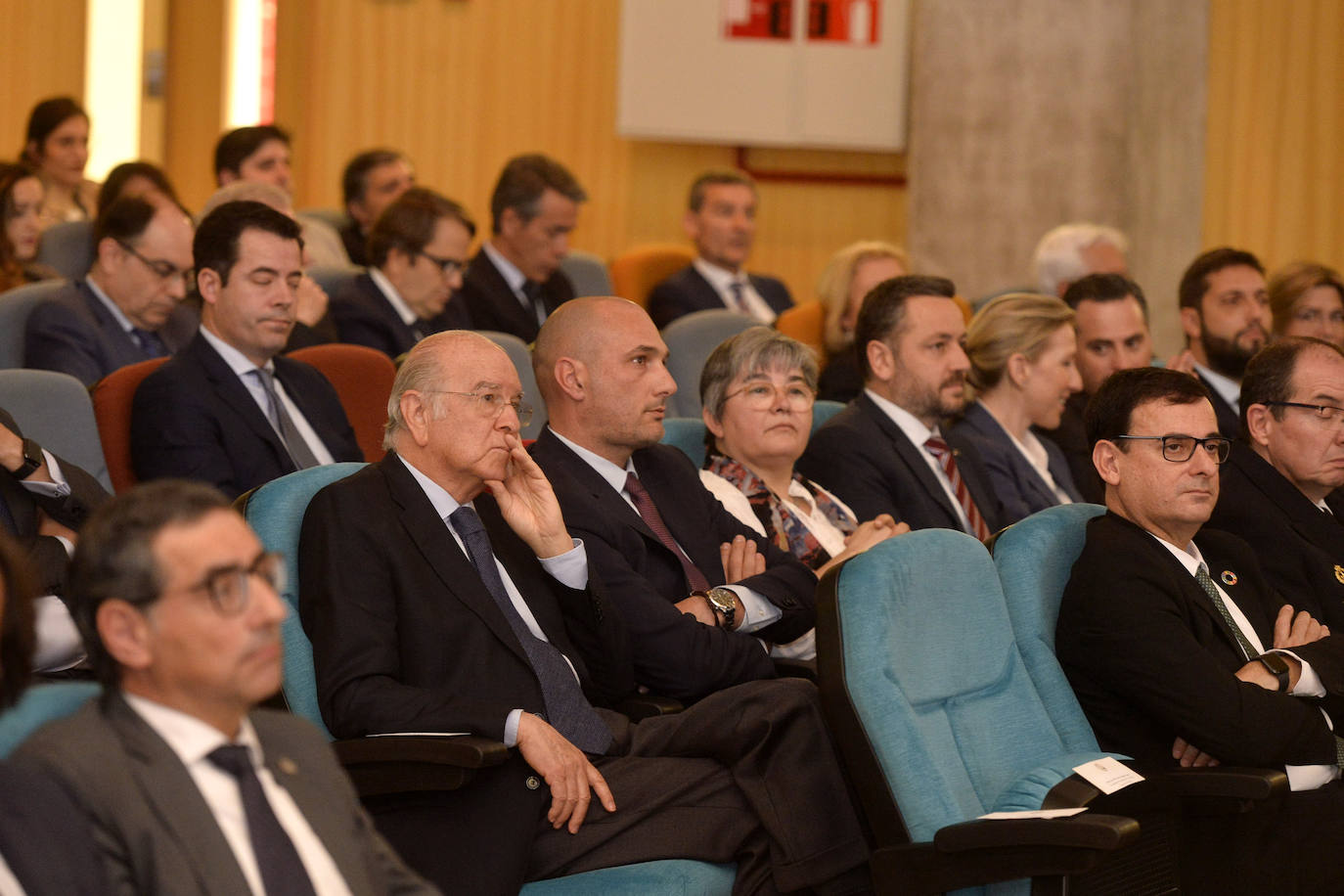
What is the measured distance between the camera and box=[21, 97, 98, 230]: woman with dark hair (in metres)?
5.75

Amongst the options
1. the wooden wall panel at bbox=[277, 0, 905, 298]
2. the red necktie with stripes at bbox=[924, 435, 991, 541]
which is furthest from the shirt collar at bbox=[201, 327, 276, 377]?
the wooden wall panel at bbox=[277, 0, 905, 298]

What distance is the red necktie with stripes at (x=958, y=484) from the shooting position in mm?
3938

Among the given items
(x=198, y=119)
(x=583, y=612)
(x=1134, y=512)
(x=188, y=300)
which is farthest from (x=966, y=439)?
(x=198, y=119)

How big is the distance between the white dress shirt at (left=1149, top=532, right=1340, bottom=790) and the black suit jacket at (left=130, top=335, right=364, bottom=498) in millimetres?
1893

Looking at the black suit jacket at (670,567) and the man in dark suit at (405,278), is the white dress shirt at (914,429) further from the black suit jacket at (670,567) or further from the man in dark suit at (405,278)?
the man in dark suit at (405,278)

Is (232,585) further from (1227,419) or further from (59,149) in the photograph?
(59,149)

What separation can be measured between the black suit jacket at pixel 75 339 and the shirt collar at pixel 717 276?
2.68 metres

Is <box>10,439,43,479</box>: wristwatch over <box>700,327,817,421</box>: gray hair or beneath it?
beneath

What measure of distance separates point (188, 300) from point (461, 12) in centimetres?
386

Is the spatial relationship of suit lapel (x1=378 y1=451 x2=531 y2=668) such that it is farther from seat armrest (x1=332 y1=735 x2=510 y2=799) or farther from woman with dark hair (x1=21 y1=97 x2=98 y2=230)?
woman with dark hair (x1=21 y1=97 x2=98 y2=230)

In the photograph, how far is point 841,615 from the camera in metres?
2.53

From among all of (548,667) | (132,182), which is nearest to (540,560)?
(548,667)

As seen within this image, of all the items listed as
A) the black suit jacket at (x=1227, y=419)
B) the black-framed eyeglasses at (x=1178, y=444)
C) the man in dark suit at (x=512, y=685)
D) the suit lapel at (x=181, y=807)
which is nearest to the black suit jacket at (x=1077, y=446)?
the black suit jacket at (x=1227, y=419)

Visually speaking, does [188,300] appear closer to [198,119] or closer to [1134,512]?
[1134,512]
